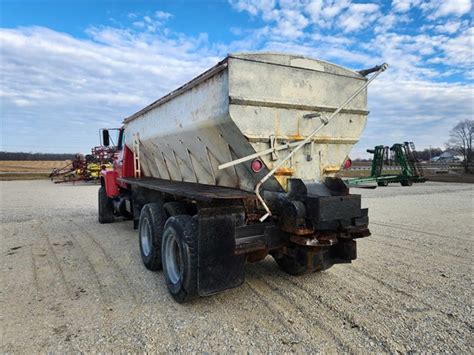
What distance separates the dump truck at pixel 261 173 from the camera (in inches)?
142

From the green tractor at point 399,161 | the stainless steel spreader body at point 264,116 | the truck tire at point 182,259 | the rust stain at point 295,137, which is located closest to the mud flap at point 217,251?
the truck tire at point 182,259

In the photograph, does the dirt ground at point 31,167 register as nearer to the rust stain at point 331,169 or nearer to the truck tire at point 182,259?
the truck tire at point 182,259

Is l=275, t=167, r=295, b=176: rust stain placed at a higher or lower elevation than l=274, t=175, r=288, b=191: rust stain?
higher

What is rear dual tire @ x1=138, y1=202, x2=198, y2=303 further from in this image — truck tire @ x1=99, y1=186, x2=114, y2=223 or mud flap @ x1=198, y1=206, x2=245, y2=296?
truck tire @ x1=99, y1=186, x2=114, y2=223

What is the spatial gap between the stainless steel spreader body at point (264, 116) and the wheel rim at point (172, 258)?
105 cm

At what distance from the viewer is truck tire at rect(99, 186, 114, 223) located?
9.17m

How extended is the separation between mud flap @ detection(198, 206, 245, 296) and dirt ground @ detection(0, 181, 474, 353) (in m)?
0.34

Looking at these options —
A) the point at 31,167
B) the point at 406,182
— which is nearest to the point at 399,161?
the point at 406,182

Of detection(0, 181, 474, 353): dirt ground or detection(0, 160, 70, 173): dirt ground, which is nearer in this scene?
detection(0, 181, 474, 353): dirt ground

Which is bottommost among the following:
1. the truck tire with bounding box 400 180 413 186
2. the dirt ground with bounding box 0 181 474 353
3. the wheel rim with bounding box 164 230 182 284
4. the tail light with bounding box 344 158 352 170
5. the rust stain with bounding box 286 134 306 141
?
the dirt ground with bounding box 0 181 474 353

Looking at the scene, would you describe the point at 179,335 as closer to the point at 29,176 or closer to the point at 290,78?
the point at 290,78

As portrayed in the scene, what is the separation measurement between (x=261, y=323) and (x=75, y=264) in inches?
139

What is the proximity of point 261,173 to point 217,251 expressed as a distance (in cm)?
109

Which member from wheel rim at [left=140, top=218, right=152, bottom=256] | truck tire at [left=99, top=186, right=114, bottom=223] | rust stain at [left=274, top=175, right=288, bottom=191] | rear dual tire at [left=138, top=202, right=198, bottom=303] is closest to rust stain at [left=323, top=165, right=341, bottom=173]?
rust stain at [left=274, top=175, right=288, bottom=191]
